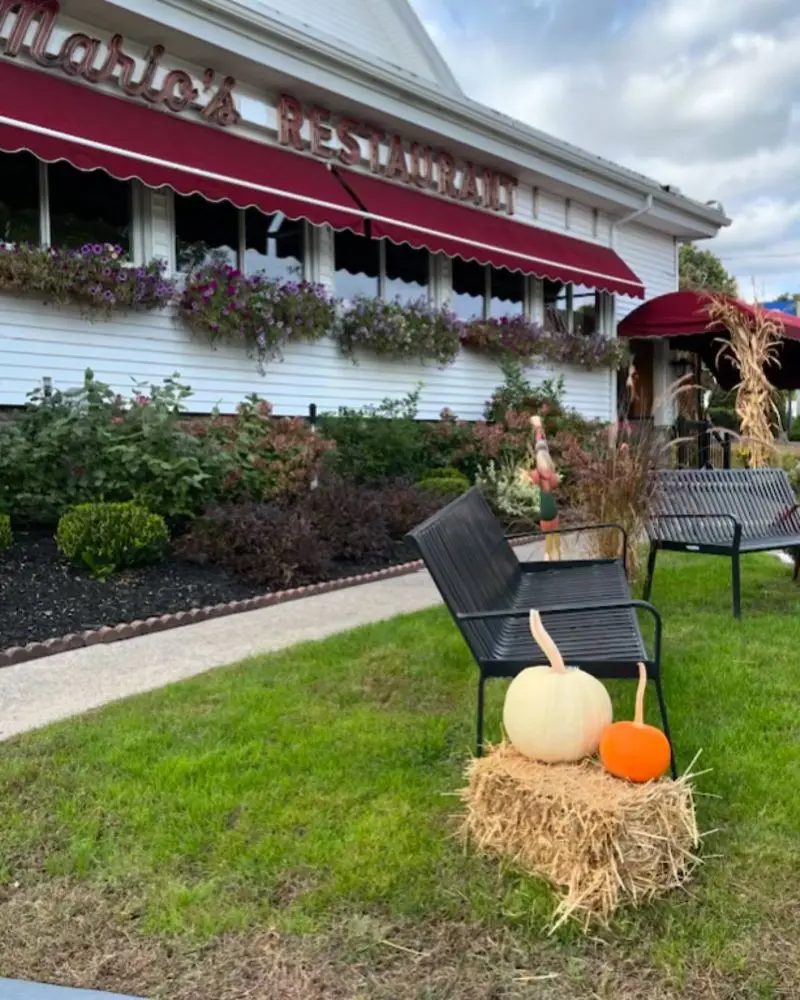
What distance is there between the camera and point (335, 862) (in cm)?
235

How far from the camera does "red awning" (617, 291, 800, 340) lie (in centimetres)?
1306

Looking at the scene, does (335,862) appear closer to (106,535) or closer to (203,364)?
(106,535)

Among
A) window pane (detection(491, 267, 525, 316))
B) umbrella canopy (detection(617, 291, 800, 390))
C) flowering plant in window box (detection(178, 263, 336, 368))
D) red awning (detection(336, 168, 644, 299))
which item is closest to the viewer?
flowering plant in window box (detection(178, 263, 336, 368))

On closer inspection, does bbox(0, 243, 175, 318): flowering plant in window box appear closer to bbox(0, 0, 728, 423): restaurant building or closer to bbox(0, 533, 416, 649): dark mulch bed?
bbox(0, 0, 728, 423): restaurant building

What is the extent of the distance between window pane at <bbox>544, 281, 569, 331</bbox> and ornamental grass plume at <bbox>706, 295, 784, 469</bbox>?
240 centimetres

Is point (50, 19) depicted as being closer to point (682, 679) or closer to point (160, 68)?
point (160, 68)

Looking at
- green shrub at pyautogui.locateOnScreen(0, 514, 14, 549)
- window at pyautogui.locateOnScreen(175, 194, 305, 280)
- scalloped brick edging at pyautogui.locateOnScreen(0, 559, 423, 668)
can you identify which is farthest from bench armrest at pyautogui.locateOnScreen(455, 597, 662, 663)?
window at pyautogui.locateOnScreen(175, 194, 305, 280)

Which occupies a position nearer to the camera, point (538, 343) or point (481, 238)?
point (481, 238)

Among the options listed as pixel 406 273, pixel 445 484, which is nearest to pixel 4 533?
pixel 445 484

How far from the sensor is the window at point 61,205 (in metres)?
7.34

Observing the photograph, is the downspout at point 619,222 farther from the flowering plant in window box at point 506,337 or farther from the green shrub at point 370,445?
the green shrub at point 370,445

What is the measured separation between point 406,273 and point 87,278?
4722 mm

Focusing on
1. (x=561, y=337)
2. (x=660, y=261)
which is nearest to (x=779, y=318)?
(x=561, y=337)

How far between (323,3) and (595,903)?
11.9 m
